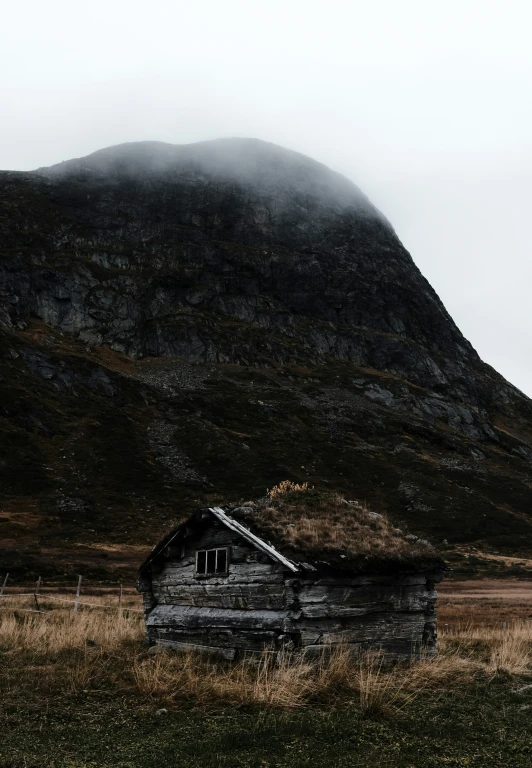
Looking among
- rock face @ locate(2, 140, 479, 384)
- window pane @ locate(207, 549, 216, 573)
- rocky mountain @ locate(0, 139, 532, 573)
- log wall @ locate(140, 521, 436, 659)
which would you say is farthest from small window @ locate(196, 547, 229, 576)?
rock face @ locate(2, 140, 479, 384)

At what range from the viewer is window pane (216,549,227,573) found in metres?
12.3

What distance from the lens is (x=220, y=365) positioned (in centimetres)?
11100

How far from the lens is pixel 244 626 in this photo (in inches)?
446

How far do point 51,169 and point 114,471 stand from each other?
123 m

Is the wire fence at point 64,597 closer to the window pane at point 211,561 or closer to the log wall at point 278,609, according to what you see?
the log wall at point 278,609

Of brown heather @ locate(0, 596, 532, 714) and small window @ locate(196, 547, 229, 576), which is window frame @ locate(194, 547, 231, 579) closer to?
small window @ locate(196, 547, 229, 576)

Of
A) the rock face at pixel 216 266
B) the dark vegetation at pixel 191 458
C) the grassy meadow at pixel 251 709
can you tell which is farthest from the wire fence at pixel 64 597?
the rock face at pixel 216 266

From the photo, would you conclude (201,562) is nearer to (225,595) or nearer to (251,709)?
(225,595)

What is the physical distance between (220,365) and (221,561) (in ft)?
325

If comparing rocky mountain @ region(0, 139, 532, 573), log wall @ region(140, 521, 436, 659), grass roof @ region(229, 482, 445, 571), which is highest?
rocky mountain @ region(0, 139, 532, 573)

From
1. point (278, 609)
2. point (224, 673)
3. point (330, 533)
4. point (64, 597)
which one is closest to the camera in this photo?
point (224, 673)

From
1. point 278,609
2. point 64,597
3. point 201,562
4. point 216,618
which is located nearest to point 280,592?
point 278,609

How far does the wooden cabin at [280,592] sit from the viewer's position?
423 inches

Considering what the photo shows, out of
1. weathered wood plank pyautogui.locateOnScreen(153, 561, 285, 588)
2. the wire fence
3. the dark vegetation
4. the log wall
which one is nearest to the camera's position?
the log wall
